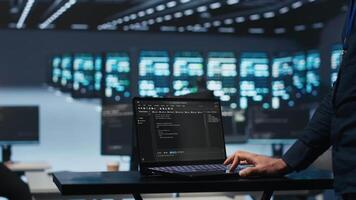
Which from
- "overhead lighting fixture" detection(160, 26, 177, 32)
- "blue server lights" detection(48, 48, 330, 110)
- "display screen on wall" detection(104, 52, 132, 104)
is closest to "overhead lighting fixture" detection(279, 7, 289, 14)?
"blue server lights" detection(48, 48, 330, 110)

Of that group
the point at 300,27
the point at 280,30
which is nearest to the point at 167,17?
the point at 280,30

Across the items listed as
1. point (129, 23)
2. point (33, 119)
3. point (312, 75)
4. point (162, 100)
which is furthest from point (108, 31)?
point (162, 100)

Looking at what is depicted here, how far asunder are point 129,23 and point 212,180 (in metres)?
6.48

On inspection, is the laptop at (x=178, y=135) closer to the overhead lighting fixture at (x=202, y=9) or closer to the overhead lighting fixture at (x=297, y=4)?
the overhead lighting fixture at (x=202, y=9)

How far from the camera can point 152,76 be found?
7.61 meters

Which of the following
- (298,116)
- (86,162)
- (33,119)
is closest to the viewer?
(298,116)

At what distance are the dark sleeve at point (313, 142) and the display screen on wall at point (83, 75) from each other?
604 cm

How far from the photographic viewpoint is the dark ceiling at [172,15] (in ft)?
24.5

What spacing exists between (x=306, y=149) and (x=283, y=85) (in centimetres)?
632

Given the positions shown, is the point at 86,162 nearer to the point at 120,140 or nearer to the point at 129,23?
the point at 129,23

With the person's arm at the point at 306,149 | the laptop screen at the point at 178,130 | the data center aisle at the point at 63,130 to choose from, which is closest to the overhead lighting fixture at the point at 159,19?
the data center aisle at the point at 63,130

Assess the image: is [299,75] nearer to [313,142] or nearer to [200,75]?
[200,75]

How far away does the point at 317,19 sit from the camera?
799 centimetres

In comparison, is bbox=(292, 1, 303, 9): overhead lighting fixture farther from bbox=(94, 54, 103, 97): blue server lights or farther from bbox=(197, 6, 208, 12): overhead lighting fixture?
bbox=(94, 54, 103, 97): blue server lights
